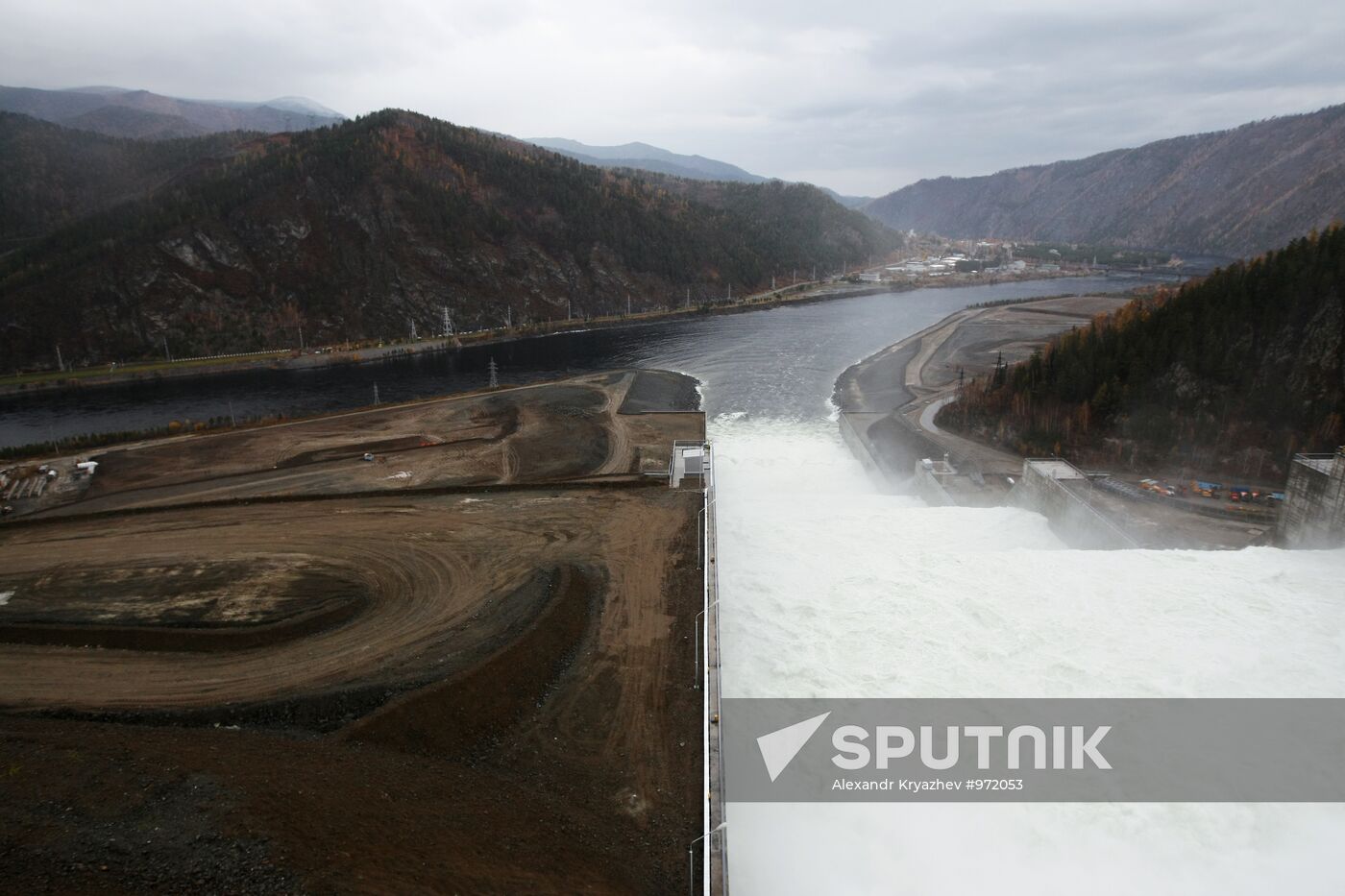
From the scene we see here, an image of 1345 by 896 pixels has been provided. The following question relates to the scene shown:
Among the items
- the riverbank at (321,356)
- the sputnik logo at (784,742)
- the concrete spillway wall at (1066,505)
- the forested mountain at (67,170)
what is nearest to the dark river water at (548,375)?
the riverbank at (321,356)

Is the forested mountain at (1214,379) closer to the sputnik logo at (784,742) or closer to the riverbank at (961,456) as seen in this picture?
the riverbank at (961,456)

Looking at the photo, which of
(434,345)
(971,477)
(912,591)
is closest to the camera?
(912,591)

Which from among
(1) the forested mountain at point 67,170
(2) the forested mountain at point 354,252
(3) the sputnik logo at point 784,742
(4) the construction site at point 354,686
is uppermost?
(1) the forested mountain at point 67,170

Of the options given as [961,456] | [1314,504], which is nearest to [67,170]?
[961,456]

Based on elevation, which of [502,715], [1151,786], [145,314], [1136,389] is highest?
[145,314]

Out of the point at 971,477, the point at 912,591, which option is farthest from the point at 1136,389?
the point at 912,591

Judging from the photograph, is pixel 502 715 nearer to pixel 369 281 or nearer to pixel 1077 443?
pixel 1077 443

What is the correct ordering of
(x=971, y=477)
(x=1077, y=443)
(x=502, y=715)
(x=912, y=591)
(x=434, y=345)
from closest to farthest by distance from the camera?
(x=502, y=715) → (x=912, y=591) → (x=971, y=477) → (x=1077, y=443) → (x=434, y=345)
